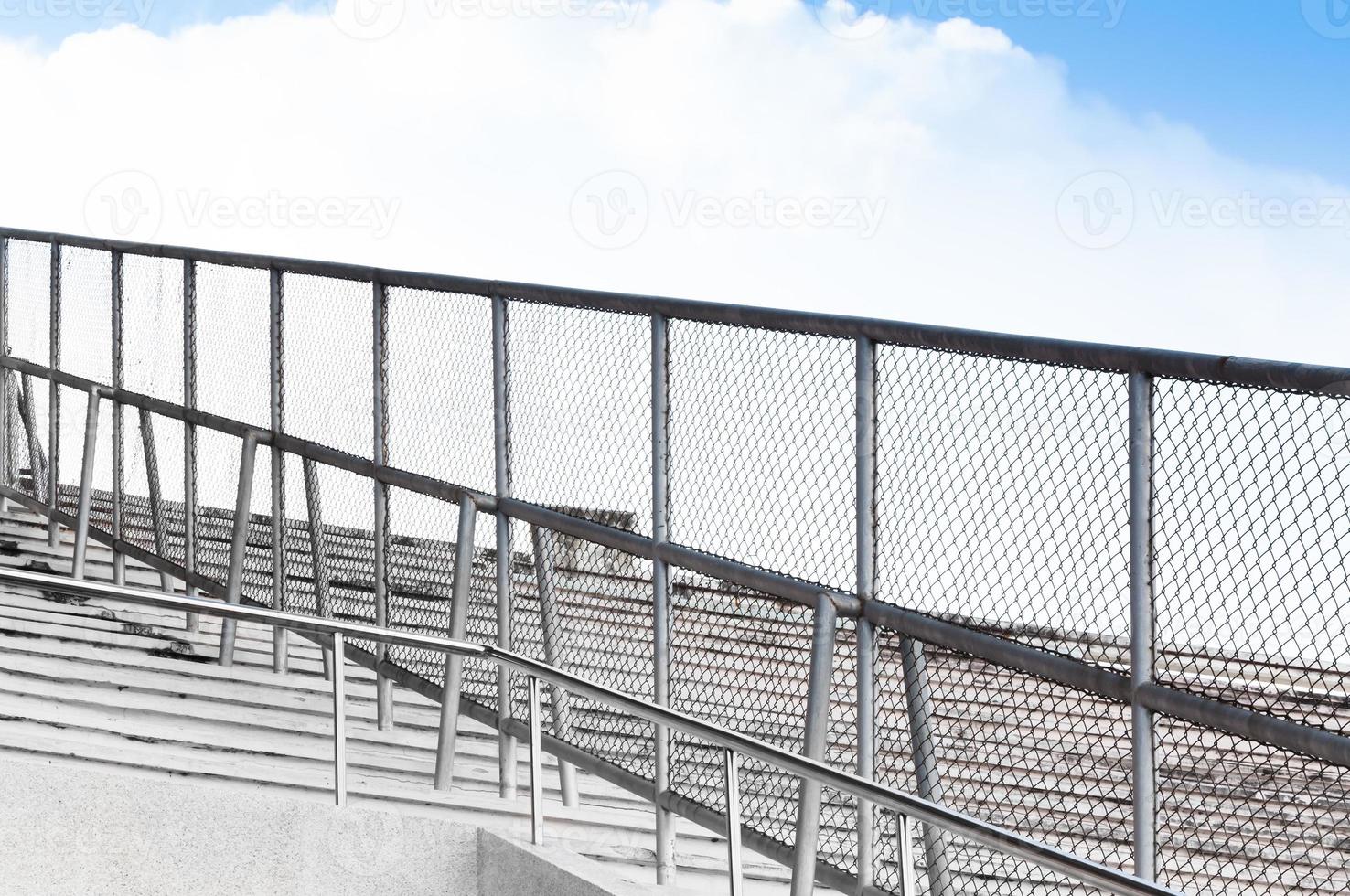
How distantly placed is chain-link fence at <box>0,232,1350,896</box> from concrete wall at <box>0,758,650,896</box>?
0.88 m

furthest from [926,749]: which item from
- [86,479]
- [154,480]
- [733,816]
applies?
[86,479]

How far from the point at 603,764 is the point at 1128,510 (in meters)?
2.82

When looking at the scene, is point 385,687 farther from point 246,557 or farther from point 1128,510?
point 1128,510

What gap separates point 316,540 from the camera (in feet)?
29.5

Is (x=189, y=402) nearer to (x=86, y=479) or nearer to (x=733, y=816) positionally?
(x=86, y=479)

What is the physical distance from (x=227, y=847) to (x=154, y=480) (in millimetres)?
4792

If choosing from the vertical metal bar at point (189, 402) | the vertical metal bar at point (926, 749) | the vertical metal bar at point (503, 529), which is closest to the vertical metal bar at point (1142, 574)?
the vertical metal bar at point (926, 749)

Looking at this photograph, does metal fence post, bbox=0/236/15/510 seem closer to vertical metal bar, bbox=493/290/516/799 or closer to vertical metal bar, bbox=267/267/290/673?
vertical metal bar, bbox=267/267/290/673

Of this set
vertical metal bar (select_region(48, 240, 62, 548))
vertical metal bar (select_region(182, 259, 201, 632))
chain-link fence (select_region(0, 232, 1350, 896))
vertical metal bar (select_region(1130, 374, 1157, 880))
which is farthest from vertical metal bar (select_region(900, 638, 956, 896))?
vertical metal bar (select_region(48, 240, 62, 548))

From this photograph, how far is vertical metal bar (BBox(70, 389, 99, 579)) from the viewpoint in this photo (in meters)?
10.9

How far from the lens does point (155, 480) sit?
1039cm

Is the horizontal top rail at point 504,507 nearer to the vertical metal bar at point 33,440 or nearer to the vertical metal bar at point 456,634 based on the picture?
the vertical metal bar at point 456,634

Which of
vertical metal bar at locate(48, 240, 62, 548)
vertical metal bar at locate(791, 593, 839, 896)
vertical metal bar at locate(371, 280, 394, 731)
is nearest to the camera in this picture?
vertical metal bar at locate(791, 593, 839, 896)

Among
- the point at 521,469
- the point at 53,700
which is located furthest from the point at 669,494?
the point at 53,700
